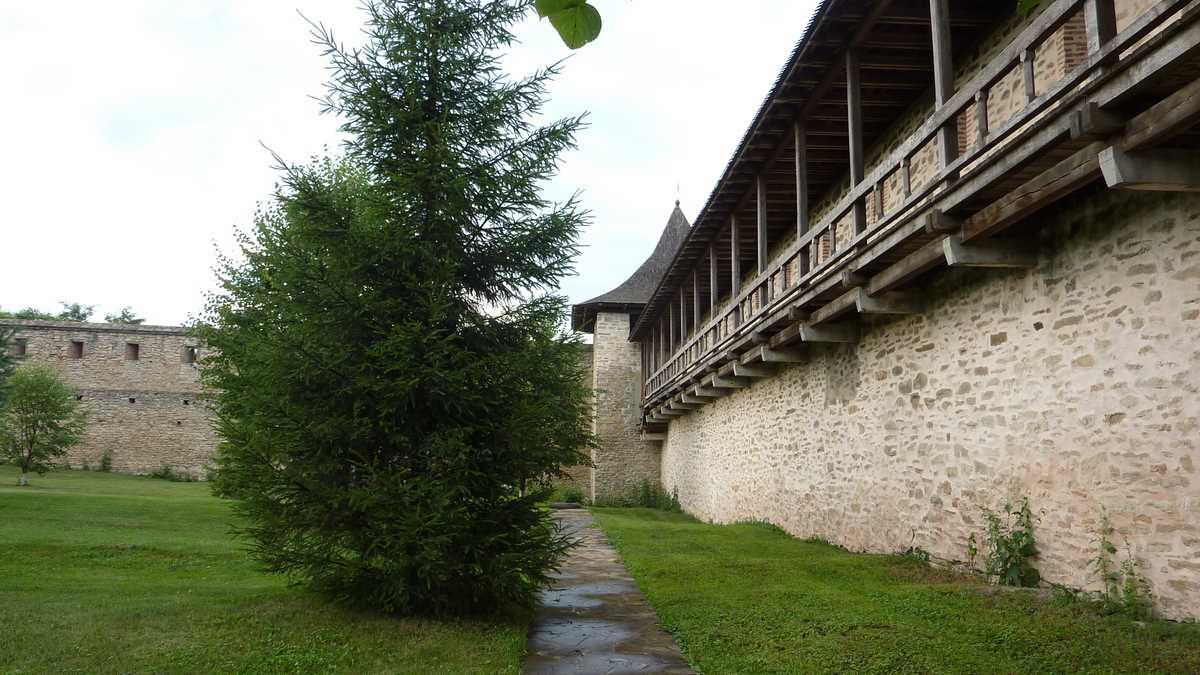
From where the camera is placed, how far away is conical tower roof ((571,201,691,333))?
2759cm

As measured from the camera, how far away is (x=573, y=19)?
171 cm

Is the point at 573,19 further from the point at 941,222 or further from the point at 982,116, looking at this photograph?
the point at 941,222

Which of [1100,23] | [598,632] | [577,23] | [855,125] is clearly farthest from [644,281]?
[577,23]

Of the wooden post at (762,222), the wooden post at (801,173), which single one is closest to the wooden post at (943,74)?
the wooden post at (801,173)

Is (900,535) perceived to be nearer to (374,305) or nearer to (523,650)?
(523,650)

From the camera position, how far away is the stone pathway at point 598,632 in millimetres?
4988

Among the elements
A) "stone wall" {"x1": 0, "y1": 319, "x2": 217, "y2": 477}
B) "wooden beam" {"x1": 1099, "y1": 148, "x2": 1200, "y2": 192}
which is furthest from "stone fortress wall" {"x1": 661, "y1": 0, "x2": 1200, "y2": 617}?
"stone wall" {"x1": 0, "y1": 319, "x2": 217, "y2": 477}

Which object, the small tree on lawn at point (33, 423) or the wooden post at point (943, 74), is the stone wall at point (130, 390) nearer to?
the small tree on lawn at point (33, 423)

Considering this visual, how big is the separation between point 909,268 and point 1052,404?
1746 mm

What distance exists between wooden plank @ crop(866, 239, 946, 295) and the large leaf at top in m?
5.72

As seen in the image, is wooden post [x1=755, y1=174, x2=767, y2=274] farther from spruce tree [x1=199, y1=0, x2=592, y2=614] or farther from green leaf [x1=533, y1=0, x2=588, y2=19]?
green leaf [x1=533, y1=0, x2=588, y2=19]

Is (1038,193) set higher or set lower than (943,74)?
lower

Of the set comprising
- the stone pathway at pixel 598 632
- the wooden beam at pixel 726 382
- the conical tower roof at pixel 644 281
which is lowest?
the stone pathway at pixel 598 632

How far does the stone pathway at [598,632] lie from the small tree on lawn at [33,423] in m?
21.1
